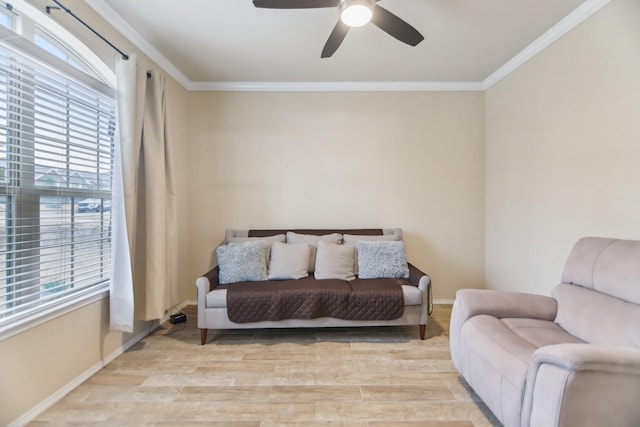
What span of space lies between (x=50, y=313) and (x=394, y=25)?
282cm

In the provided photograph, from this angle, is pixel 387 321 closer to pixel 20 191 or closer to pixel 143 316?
pixel 143 316

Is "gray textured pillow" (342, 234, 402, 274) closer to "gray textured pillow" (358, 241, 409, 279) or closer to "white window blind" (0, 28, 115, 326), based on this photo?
"gray textured pillow" (358, 241, 409, 279)

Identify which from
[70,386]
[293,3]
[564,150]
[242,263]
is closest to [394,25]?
[293,3]

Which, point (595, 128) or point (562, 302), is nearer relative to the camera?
point (562, 302)

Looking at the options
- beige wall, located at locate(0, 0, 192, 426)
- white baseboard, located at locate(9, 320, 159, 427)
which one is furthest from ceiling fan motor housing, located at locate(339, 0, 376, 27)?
white baseboard, located at locate(9, 320, 159, 427)

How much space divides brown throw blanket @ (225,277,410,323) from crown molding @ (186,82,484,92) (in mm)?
2327

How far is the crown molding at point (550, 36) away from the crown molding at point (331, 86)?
0.37 meters

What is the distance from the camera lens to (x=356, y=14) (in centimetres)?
175

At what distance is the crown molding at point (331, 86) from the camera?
345 cm

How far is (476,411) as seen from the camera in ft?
5.71

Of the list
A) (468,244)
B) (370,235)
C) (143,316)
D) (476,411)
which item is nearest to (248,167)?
(370,235)

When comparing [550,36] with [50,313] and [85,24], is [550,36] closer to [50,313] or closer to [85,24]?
[85,24]

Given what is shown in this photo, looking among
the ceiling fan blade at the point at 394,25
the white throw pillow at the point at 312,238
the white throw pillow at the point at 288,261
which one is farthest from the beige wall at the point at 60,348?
the ceiling fan blade at the point at 394,25

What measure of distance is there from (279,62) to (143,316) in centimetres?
270
